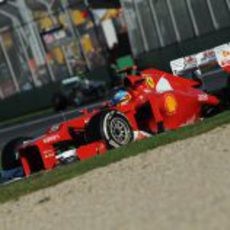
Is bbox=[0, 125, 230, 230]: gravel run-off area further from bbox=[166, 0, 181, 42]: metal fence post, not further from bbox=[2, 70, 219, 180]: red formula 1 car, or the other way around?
bbox=[166, 0, 181, 42]: metal fence post

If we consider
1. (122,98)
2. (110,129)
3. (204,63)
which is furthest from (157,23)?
(110,129)

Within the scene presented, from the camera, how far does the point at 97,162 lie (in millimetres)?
11555

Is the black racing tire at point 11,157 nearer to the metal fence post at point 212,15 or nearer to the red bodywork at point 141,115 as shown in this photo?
the red bodywork at point 141,115

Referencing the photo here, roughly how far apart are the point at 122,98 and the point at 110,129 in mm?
1080

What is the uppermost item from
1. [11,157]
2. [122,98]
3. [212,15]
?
[212,15]

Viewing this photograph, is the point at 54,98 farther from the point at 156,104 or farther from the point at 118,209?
the point at 118,209

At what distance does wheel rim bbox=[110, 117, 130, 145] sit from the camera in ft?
41.4

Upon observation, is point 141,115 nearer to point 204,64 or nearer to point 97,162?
point 204,64

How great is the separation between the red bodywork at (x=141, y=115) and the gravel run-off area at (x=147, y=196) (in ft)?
6.63

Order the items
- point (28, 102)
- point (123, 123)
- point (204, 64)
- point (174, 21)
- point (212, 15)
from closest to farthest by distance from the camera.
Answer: point (123, 123) < point (204, 64) < point (212, 15) < point (174, 21) < point (28, 102)

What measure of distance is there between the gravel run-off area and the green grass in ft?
1.14

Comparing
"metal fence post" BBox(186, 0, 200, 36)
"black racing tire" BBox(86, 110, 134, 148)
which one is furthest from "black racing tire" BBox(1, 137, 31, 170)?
"metal fence post" BBox(186, 0, 200, 36)

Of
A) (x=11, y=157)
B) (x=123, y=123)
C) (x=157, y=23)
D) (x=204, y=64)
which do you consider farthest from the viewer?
(x=157, y=23)

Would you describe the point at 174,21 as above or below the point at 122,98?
above
